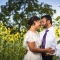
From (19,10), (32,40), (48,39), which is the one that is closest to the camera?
(48,39)

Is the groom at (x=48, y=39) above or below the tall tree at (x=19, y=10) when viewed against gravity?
below

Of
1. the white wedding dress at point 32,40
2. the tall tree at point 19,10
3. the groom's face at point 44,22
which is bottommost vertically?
the white wedding dress at point 32,40

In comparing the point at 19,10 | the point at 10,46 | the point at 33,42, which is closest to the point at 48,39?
the point at 33,42

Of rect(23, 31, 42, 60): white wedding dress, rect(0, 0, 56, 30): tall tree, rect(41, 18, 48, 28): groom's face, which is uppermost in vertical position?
rect(0, 0, 56, 30): tall tree

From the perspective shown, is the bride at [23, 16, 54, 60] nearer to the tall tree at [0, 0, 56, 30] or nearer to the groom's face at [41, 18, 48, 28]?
the groom's face at [41, 18, 48, 28]

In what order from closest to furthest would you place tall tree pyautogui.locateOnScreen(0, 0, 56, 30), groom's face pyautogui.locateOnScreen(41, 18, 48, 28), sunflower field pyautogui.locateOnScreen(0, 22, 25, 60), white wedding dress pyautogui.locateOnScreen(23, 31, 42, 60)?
1. groom's face pyautogui.locateOnScreen(41, 18, 48, 28)
2. white wedding dress pyautogui.locateOnScreen(23, 31, 42, 60)
3. sunflower field pyautogui.locateOnScreen(0, 22, 25, 60)
4. tall tree pyautogui.locateOnScreen(0, 0, 56, 30)

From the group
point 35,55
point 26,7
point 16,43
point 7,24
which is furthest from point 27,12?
point 35,55

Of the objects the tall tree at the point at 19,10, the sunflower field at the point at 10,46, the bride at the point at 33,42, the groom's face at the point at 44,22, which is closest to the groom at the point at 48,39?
the groom's face at the point at 44,22

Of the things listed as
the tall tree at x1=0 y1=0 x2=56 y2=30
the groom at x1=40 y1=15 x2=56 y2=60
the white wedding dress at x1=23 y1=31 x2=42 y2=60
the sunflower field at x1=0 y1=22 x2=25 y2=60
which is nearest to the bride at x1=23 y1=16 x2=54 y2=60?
the white wedding dress at x1=23 y1=31 x2=42 y2=60

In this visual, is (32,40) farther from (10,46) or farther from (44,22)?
(10,46)

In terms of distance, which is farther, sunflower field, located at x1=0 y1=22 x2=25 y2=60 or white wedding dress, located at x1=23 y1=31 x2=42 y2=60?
sunflower field, located at x1=0 y1=22 x2=25 y2=60

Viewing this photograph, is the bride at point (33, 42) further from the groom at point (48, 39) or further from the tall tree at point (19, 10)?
the tall tree at point (19, 10)

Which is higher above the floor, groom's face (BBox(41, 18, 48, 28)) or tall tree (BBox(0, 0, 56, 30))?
tall tree (BBox(0, 0, 56, 30))

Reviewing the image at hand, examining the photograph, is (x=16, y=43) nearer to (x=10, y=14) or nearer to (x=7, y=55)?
(x=7, y=55)
